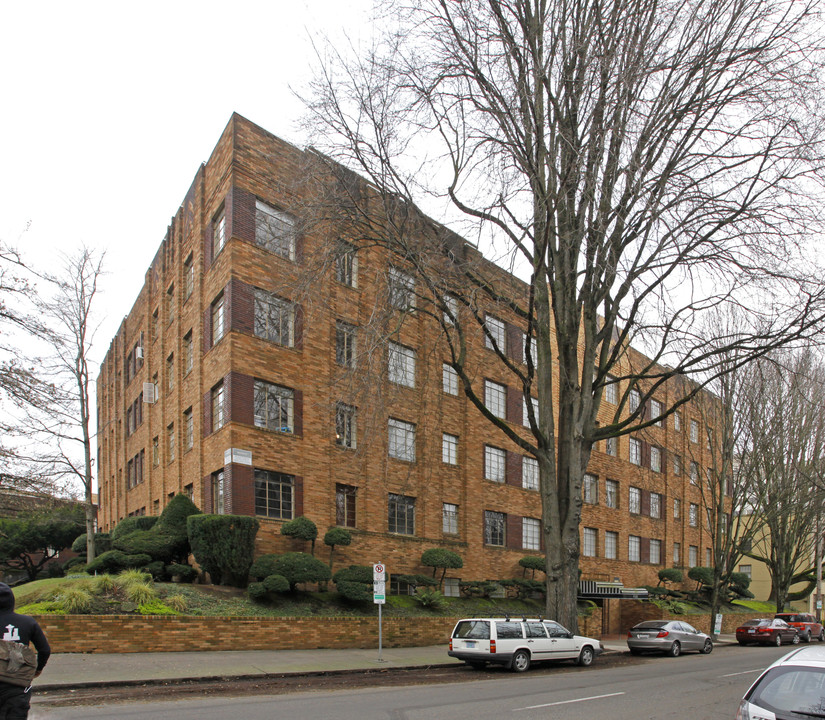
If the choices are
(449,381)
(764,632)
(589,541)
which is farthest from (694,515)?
(449,381)

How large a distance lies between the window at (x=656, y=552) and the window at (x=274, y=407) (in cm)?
2899

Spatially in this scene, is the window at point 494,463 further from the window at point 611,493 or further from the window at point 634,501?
the window at point 634,501

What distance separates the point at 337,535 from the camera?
22953mm

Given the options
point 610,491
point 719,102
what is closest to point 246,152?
point 719,102

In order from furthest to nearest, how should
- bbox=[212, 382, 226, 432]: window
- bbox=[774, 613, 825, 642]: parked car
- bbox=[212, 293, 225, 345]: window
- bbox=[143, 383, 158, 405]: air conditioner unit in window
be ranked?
bbox=[774, 613, 825, 642]: parked car, bbox=[143, 383, 158, 405]: air conditioner unit in window, bbox=[212, 293, 225, 345]: window, bbox=[212, 382, 226, 432]: window

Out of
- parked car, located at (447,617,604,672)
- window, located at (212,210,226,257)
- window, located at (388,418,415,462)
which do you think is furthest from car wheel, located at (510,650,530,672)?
window, located at (212,210,226,257)

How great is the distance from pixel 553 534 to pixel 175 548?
447 inches

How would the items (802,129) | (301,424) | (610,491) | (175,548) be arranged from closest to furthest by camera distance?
(802,129) → (175,548) → (301,424) → (610,491)

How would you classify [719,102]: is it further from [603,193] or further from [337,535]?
[337,535]

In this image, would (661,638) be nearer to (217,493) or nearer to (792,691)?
(217,493)

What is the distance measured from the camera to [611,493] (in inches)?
1607

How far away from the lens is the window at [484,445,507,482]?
32.1m

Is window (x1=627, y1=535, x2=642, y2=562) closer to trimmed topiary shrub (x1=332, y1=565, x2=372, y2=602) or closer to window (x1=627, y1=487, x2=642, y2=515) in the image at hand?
window (x1=627, y1=487, x2=642, y2=515)

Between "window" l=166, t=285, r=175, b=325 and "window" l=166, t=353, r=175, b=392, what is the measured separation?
5.44ft
